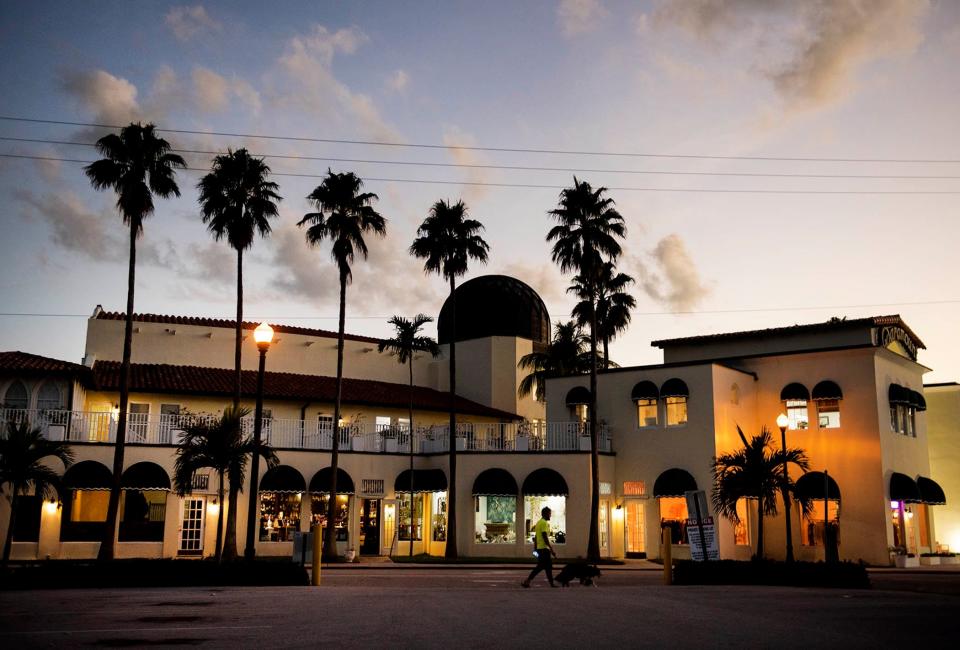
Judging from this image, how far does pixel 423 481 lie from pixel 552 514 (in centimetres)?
631

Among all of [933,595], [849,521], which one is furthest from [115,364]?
Result: [933,595]

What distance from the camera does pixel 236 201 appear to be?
3672cm

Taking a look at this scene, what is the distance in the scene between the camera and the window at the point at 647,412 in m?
41.9

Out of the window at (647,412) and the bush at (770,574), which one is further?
the window at (647,412)

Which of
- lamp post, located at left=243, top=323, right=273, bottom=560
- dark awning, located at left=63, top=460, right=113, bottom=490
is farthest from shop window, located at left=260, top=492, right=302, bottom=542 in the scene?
lamp post, located at left=243, top=323, right=273, bottom=560

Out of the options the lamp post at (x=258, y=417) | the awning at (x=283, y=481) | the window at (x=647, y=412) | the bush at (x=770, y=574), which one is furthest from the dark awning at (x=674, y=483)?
the lamp post at (x=258, y=417)

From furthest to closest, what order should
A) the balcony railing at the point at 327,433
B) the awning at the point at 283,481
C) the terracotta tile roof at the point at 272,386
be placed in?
1. the terracotta tile roof at the point at 272,386
2. the awning at the point at 283,481
3. the balcony railing at the point at 327,433

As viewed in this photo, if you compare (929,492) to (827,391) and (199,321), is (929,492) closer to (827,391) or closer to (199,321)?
(827,391)

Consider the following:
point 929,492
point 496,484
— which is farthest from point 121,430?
point 929,492

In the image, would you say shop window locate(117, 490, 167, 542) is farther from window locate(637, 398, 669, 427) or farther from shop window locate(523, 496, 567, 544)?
window locate(637, 398, 669, 427)

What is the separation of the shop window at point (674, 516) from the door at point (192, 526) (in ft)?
63.7

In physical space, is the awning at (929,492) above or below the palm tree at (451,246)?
below

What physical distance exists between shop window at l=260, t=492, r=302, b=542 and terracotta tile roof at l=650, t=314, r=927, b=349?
18739mm

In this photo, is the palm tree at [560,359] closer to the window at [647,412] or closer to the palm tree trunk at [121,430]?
the window at [647,412]
